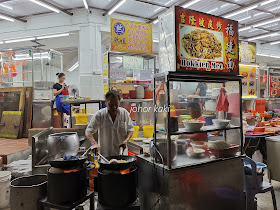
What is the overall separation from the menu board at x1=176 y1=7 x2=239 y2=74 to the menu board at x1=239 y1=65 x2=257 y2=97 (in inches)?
172

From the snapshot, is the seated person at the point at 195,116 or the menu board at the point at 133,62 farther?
the menu board at the point at 133,62

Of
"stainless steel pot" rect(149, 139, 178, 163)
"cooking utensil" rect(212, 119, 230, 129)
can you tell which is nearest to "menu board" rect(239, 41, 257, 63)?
"cooking utensil" rect(212, 119, 230, 129)

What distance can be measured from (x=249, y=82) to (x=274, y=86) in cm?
116

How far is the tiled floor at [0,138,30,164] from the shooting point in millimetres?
4266

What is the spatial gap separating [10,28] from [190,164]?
10.2 meters

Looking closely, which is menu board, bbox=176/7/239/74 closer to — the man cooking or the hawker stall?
the hawker stall

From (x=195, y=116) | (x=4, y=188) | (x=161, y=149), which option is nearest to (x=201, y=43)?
(x=195, y=116)

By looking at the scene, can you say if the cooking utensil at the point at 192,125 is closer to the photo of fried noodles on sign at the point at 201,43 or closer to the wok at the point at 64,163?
the photo of fried noodles on sign at the point at 201,43

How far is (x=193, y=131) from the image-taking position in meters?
2.33

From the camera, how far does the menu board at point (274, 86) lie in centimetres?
709

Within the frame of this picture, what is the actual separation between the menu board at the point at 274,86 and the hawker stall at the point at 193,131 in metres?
5.23

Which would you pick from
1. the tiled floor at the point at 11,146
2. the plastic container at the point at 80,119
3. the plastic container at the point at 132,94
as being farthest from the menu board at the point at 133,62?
the tiled floor at the point at 11,146

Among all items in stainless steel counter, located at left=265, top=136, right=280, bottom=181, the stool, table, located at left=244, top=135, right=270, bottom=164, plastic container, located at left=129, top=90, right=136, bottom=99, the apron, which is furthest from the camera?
the apron

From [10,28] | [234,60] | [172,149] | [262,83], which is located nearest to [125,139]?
[172,149]
